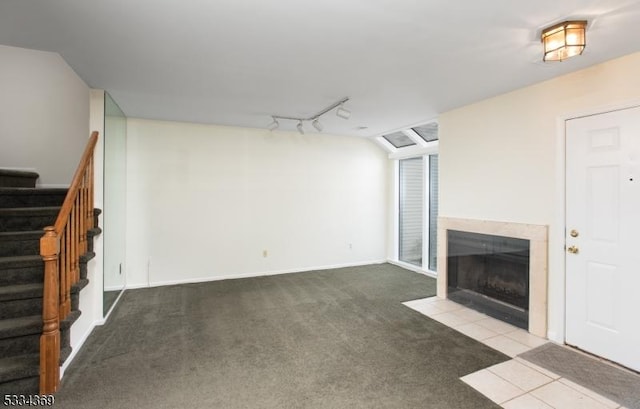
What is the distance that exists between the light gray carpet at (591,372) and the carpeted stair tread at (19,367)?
3798 millimetres

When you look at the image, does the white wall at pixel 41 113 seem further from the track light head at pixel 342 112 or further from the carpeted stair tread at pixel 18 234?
the track light head at pixel 342 112

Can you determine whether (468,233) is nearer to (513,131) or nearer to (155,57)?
(513,131)

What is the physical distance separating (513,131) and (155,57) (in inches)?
142

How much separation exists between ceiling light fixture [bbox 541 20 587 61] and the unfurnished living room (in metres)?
0.01

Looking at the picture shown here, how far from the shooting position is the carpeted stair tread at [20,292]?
2.26 metres

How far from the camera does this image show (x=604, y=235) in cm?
267

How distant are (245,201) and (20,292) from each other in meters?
3.17

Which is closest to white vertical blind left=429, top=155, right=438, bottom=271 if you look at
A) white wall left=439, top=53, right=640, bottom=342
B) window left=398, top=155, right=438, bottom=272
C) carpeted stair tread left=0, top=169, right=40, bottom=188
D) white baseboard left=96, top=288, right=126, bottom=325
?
window left=398, top=155, right=438, bottom=272

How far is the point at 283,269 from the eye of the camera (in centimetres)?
552

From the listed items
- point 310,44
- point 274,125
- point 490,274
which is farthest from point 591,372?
point 274,125

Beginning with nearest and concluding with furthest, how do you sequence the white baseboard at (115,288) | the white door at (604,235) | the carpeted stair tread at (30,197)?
the white door at (604,235), the carpeted stair tread at (30,197), the white baseboard at (115,288)

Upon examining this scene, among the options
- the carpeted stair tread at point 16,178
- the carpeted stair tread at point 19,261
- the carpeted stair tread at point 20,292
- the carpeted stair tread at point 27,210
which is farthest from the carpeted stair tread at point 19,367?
the carpeted stair tread at point 16,178

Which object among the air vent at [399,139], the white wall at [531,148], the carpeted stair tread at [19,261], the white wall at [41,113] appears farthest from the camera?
the air vent at [399,139]

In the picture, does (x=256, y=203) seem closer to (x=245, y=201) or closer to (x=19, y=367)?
(x=245, y=201)
